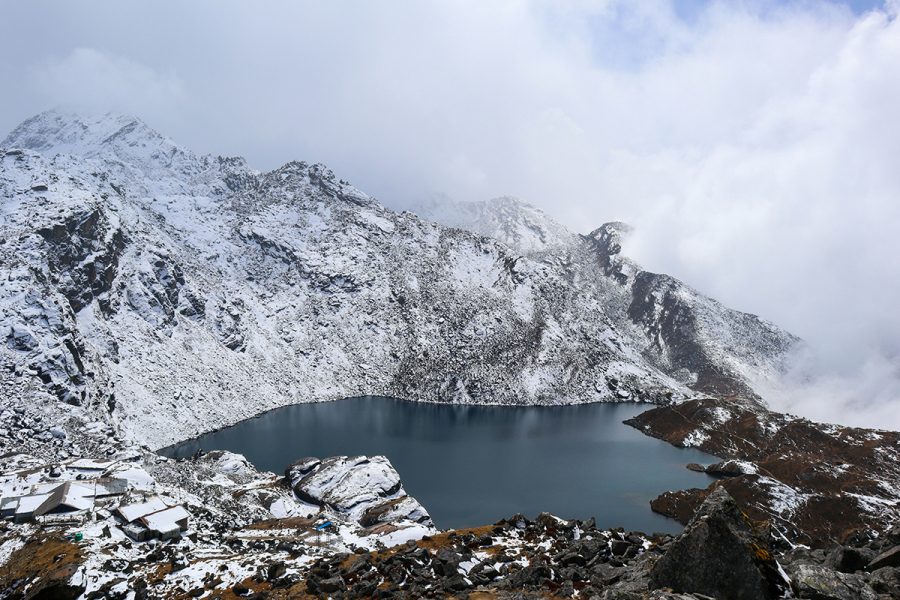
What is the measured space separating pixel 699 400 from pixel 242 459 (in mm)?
131640

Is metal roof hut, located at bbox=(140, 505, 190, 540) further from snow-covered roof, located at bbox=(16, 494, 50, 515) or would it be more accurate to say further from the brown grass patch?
snow-covered roof, located at bbox=(16, 494, 50, 515)

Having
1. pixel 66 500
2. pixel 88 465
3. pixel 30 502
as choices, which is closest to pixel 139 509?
pixel 66 500

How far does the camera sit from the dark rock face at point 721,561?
16734 millimetres

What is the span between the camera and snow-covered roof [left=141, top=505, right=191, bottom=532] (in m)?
48.8

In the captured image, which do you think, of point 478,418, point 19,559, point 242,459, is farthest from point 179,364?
point 19,559

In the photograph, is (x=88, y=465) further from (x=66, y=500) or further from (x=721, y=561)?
(x=721, y=561)

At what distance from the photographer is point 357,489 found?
8344cm

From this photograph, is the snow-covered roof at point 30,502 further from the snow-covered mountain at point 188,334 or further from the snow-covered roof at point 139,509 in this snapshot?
the snow-covered mountain at point 188,334

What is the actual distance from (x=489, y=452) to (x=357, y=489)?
1768 inches

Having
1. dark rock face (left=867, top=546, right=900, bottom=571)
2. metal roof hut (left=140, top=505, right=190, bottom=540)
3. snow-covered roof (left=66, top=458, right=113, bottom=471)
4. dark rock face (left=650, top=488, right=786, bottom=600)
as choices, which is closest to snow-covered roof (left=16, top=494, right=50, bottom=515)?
snow-covered roof (left=66, top=458, right=113, bottom=471)

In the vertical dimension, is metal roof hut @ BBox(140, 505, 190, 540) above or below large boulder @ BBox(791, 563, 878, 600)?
below

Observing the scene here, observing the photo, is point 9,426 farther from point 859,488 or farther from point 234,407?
point 859,488

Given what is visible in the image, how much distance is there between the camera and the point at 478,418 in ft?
516

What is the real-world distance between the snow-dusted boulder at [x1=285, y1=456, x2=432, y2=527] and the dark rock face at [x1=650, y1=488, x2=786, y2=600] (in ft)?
199
